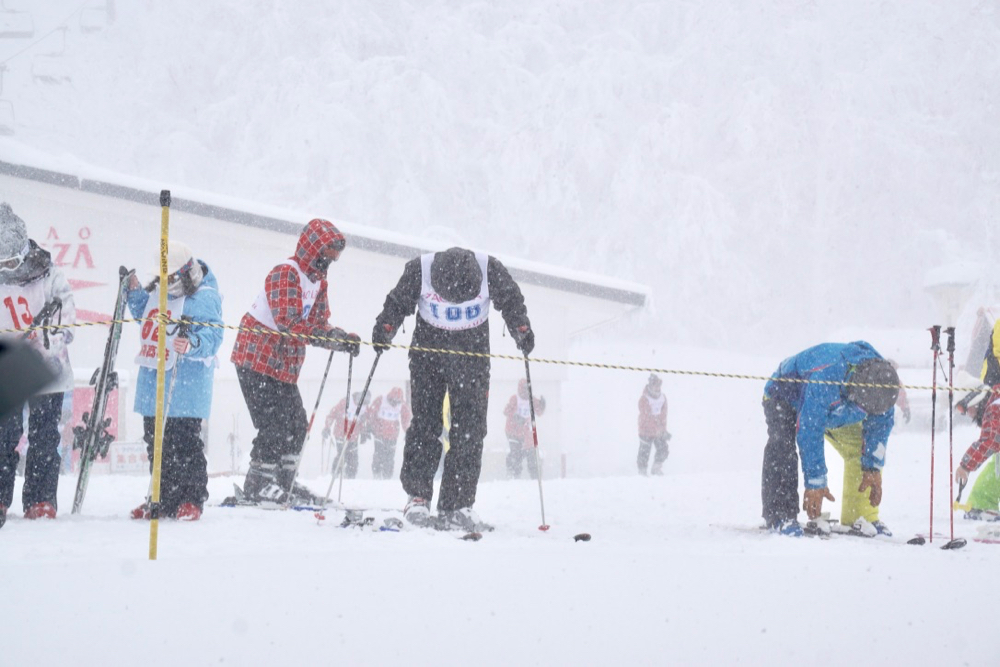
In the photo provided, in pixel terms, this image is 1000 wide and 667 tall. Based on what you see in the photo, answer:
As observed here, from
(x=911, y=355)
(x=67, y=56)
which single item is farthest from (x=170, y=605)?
(x=67, y=56)

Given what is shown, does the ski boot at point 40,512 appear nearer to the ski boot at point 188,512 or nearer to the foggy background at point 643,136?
the ski boot at point 188,512

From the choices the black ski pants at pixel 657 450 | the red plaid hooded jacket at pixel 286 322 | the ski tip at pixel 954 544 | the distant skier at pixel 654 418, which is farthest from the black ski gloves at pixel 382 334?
the black ski pants at pixel 657 450

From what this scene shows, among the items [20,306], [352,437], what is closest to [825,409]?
[20,306]

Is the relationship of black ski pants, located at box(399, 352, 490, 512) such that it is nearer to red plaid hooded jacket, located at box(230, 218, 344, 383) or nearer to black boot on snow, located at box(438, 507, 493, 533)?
black boot on snow, located at box(438, 507, 493, 533)

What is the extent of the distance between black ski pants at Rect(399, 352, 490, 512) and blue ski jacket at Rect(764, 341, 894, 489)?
1.87m

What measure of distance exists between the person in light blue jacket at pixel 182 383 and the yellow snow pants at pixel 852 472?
3.77m

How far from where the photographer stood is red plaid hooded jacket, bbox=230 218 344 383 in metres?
5.21

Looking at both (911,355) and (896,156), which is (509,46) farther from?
(911,355)

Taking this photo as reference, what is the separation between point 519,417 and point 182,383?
8.75m

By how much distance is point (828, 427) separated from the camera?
5520mm

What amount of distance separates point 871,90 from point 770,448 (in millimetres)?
33317

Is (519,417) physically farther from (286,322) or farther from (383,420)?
(286,322)

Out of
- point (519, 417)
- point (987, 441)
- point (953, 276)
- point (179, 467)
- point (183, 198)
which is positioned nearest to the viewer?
point (179, 467)

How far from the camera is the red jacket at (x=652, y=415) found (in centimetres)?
1446
